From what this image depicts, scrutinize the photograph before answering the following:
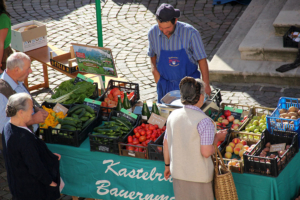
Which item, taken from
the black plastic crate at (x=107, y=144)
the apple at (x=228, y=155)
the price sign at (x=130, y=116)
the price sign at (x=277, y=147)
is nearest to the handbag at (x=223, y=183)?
the apple at (x=228, y=155)

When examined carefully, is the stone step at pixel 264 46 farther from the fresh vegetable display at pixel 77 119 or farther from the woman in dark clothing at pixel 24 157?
the woman in dark clothing at pixel 24 157

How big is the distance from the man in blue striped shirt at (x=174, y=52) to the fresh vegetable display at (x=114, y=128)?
0.95 m

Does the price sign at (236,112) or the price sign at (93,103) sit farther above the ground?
the price sign at (93,103)

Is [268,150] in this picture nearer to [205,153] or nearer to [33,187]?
[205,153]

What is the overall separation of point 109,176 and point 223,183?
4.92 ft

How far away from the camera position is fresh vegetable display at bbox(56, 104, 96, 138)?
4618 millimetres

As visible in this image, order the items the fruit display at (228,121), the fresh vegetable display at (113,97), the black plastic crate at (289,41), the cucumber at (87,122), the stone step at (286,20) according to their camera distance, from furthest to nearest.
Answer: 1. the stone step at (286,20)
2. the black plastic crate at (289,41)
3. the fresh vegetable display at (113,97)
4. the cucumber at (87,122)
5. the fruit display at (228,121)

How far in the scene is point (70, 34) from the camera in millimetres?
10359

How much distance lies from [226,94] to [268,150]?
3491mm

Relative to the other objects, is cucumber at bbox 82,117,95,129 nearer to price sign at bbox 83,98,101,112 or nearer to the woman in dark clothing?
price sign at bbox 83,98,101,112

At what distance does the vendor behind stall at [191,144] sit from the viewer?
3303 mm

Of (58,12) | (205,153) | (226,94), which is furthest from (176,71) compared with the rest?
(58,12)

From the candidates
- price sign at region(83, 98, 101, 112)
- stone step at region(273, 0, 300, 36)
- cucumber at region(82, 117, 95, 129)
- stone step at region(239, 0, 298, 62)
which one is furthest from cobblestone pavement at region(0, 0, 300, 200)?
cucumber at region(82, 117, 95, 129)

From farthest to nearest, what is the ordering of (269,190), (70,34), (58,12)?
(58,12), (70,34), (269,190)
